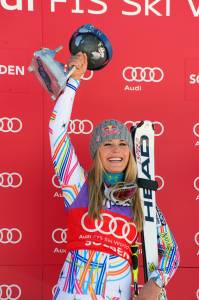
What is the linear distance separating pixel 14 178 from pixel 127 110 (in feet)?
2.40

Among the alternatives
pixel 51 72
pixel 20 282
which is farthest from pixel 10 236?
pixel 51 72

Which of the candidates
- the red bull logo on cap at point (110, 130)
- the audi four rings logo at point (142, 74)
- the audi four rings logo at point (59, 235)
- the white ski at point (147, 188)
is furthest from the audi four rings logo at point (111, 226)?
the audi four rings logo at point (142, 74)

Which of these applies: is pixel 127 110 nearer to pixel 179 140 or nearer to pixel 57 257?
pixel 179 140

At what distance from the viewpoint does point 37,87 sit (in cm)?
287

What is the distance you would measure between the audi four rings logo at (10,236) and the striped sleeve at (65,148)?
2.34ft

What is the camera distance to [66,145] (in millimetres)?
2199

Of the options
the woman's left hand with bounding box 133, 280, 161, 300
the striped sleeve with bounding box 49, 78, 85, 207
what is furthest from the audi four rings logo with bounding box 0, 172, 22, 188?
the woman's left hand with bounding box 133, 280, 161, 300

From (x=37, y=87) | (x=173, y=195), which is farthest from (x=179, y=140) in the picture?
(x=37, y=87)

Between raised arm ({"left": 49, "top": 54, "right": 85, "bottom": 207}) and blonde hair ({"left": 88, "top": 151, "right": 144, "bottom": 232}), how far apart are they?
60mm

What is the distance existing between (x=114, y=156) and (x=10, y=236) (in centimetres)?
93

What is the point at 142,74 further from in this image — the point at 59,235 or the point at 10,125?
the point at 59,235

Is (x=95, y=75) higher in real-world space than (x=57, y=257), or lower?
higher

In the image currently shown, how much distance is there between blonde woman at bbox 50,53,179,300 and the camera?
2.15 meters

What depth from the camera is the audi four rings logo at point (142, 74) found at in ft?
9.53
